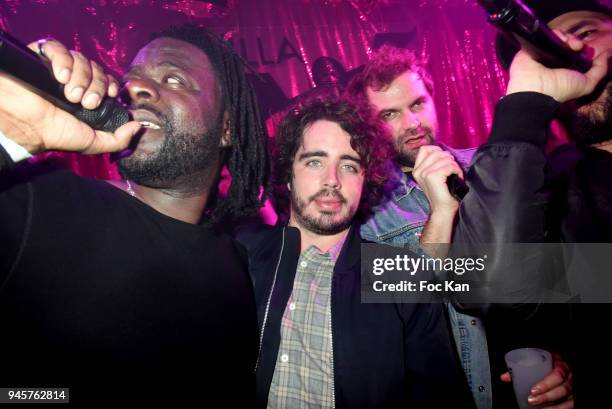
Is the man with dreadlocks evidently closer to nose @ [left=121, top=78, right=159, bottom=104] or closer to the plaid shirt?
nose @ [left=121, top=78, right=159, bottom=104]

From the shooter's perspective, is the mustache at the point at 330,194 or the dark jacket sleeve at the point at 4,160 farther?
the mustache at the point at 330,194

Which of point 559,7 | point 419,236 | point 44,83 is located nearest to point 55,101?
point 44,83

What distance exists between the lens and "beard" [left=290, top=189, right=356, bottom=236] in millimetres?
2156

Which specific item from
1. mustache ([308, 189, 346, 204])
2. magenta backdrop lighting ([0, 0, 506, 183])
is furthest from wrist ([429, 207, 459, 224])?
magenta backdrop lighting ([0, 0, 506, 183])

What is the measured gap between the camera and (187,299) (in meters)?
1.42

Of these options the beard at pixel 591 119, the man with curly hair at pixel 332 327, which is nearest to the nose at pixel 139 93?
the man with curly hair at pixel 332 327

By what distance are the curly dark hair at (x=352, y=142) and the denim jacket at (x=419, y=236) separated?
0.14 meters

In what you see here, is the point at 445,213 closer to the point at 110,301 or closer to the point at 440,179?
the point at 440,179

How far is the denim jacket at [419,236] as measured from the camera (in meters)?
1.92

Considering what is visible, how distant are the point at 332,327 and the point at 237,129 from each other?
4.33ft

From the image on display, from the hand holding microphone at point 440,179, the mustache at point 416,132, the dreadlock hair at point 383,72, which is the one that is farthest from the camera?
the dreadlock hair at point 383,72

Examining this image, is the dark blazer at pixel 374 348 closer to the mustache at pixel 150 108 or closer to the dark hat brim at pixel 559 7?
the mustache at pixel 150 108

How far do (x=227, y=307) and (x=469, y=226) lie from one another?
1.12 metres

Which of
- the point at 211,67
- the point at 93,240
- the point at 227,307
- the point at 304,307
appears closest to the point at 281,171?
Result: the point at 211,67
